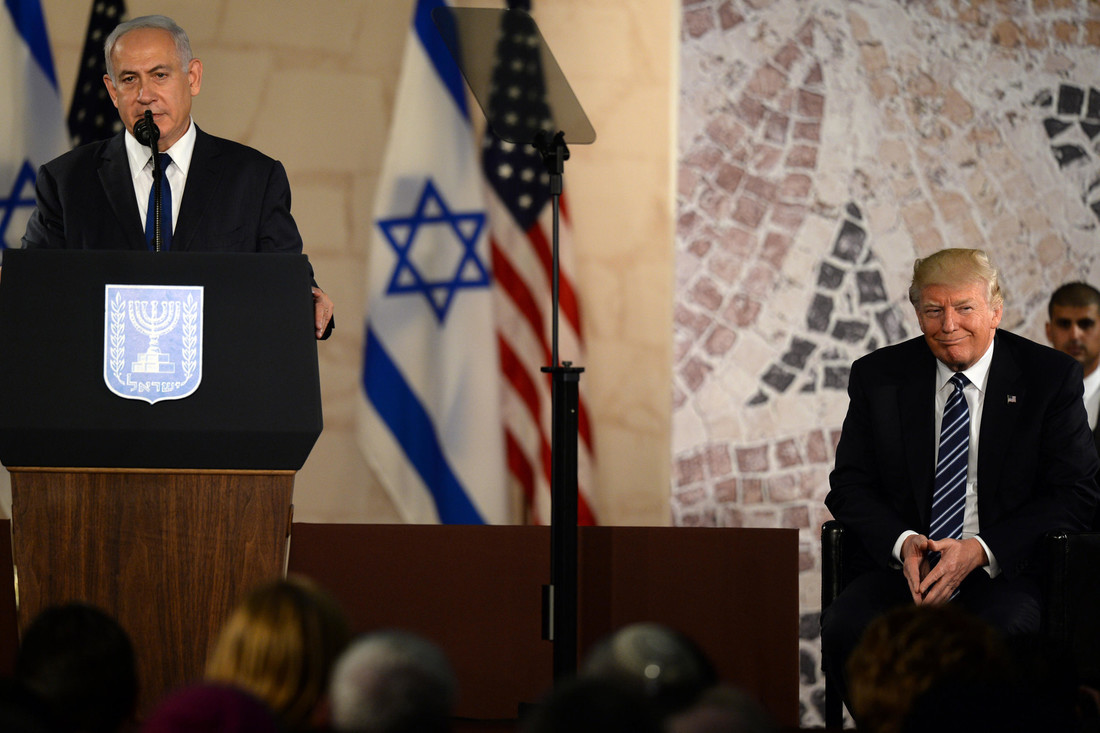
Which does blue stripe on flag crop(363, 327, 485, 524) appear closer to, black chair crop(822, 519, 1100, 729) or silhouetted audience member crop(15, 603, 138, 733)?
black chair crop(822, 519, 1100, 729)

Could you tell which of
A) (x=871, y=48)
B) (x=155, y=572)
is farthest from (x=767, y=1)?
(x=155, y=572)

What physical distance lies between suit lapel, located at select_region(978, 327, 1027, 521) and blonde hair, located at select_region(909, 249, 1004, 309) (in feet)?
0.64

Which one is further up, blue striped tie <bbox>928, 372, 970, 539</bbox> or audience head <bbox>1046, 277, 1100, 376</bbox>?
audience head <bbox>1046, 277, 1100, 376</bbox>

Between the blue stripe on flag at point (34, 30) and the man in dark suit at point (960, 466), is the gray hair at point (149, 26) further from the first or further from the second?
the man in dark suit at point (960, 466)

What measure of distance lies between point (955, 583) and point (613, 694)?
82.0 inches

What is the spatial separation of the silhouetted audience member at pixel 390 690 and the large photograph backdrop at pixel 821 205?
3.63 m

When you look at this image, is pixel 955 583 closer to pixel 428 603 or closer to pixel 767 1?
pixel 428 603

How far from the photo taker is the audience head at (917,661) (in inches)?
66.7

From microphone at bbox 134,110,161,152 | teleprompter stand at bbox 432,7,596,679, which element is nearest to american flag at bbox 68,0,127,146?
teleprompter stand at bbox 432,7,596,679

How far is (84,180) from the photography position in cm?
299

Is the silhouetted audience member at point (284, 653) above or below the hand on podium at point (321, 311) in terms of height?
below

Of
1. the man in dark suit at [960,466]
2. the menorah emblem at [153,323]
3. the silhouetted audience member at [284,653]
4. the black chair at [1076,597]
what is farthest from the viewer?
the man in dark suit at [960,466]

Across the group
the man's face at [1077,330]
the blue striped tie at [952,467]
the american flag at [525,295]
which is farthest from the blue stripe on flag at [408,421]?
the man's face at [1077,330]

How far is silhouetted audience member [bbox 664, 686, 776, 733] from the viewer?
4.33 ft
